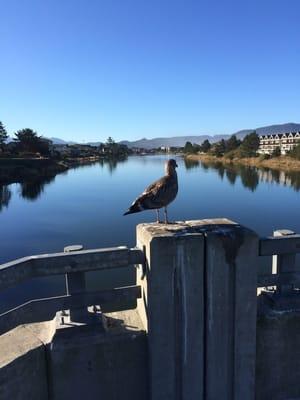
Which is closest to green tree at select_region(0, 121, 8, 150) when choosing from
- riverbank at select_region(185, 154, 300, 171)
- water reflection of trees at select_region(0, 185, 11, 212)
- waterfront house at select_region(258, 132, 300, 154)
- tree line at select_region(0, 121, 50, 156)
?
tree line at select_region(0, 121, 50, 156)

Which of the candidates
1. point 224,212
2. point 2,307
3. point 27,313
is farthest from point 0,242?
point 27,313

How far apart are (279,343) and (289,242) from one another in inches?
49.6

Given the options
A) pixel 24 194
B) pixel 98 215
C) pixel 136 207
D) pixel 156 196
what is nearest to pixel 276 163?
pixel 24 194

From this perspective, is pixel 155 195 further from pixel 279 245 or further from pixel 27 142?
pixel 27 142

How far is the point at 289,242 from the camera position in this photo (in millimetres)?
4008

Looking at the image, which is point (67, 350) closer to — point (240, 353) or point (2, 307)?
point (240, 353)

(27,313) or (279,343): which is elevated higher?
(27,313)

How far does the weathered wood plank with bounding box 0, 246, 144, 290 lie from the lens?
3281 millimetres

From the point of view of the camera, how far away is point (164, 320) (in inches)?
142

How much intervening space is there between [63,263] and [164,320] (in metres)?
1.21

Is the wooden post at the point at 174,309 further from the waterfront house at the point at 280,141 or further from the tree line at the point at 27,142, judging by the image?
the waterfront house at the point at 280,141

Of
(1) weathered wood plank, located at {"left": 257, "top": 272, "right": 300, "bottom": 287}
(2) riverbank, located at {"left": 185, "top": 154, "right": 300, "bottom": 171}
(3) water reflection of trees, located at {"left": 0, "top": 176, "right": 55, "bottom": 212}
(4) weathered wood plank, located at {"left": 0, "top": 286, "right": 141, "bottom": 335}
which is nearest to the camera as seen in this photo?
(4) weathered wood plank, located at {"left": 0, "top": 286, "right": 141, "bottom": 335}

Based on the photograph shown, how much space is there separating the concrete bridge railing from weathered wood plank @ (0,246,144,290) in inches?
0.4

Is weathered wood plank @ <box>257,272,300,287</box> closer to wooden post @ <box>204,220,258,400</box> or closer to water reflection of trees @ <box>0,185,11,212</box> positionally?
wooden post @ <box>204,220,258,400</box>
